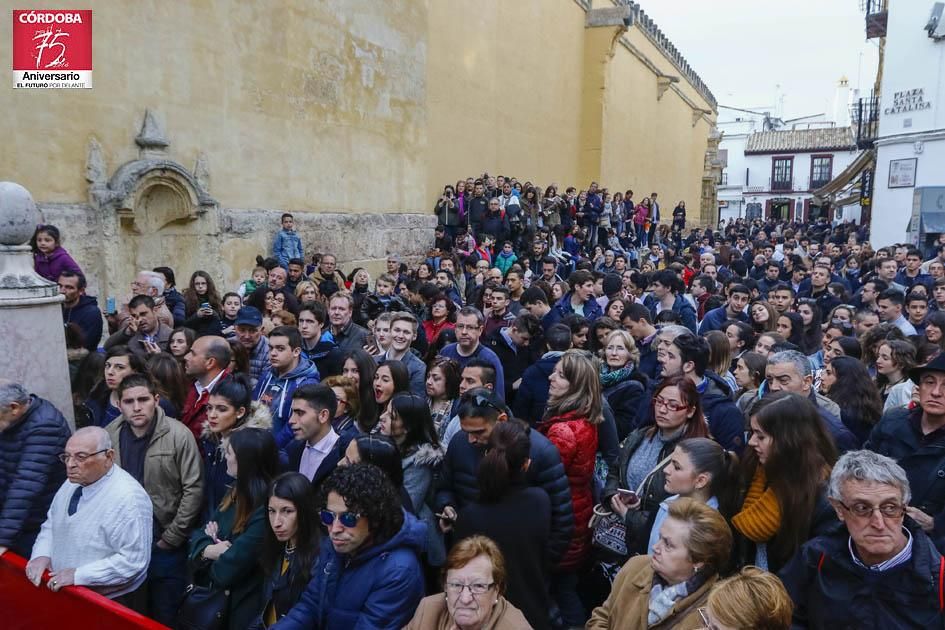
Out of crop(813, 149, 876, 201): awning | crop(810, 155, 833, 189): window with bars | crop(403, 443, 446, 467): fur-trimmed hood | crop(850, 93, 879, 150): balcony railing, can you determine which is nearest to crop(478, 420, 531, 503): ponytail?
crop(403, 443, 446, 467): fur-trimmed hood

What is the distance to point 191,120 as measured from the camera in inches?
348

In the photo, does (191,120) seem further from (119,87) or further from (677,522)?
(677,522)

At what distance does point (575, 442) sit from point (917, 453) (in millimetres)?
1591

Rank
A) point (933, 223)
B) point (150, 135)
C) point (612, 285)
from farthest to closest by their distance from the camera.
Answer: point (933, 223), point (612, 285), point (150, 135)

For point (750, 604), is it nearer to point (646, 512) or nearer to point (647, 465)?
point (646, 512)

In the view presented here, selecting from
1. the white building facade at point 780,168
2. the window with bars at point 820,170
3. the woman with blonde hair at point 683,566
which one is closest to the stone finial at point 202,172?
the woman with blonde hair at point 683,566

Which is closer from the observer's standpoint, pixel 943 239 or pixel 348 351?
pixel 348 351

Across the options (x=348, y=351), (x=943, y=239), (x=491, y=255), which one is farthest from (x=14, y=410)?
(x=943, y=239)

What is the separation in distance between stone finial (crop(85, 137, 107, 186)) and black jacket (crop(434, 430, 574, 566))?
20.1 feet

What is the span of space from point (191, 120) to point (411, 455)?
683 cm

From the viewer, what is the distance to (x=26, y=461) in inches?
141

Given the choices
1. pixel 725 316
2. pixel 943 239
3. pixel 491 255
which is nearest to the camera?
pixel 725 316

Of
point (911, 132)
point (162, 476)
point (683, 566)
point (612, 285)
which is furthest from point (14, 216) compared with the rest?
point (911, 132)

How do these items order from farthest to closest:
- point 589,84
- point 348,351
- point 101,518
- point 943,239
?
point 589,84 → point 943,239 → point 348,351 → point 101,518
